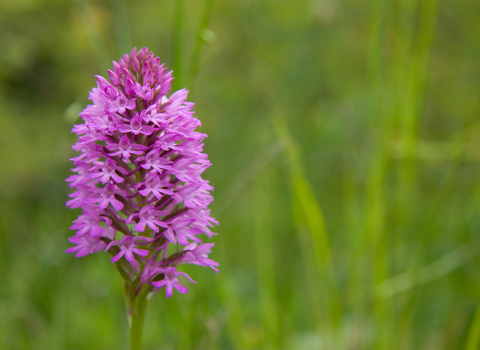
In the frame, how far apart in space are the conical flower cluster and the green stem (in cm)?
5

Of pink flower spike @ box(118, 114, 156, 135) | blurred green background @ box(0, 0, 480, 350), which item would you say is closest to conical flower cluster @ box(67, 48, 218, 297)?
pink flower spike @ box(118, 114, 156, 135)

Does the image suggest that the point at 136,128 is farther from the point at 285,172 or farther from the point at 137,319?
the point at 285,172

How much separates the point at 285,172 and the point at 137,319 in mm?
2634

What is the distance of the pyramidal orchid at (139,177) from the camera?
1134mm

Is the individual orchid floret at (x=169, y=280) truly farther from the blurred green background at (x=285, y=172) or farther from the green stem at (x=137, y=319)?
the blurred green background at (x=285, y=172)

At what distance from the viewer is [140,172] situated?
3.89 ft

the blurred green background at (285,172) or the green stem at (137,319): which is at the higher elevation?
the blurred green background at (285,172)

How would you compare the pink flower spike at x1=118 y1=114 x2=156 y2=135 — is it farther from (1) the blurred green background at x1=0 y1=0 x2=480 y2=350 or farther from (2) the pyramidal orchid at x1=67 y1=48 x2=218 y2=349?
(1) the blurred green background at x1=0 y1=0 x2=480 y2=350

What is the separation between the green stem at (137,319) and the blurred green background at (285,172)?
18.7 inches

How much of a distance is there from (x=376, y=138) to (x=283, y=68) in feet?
8.74

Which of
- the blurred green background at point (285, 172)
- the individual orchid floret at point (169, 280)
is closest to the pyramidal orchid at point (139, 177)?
the individual orchid floret at point (169, 280)

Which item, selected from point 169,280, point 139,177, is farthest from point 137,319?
point 139,177

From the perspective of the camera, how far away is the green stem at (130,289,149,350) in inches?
47.4

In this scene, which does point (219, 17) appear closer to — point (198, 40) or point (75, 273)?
point (75, 273)
